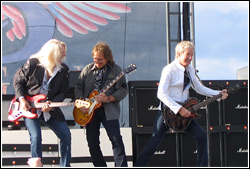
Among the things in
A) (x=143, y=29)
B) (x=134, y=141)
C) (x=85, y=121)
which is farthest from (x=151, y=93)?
(x=143, y=29)

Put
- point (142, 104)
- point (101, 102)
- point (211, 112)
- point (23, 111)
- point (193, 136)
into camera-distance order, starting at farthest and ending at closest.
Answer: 1. point (211, 112)
2. point (142, 104)
3. point (193, 136)
4. point (101, 102)
5. point (23, 111)

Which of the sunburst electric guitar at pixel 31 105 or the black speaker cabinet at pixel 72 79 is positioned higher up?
the black speaker cabinet at pixel 72 79

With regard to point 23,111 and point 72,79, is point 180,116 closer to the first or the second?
point 72,79

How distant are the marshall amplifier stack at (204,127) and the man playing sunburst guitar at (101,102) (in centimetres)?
60

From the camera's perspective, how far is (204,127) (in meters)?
5.93

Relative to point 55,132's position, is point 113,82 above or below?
above

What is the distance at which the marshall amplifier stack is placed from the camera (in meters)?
5.85

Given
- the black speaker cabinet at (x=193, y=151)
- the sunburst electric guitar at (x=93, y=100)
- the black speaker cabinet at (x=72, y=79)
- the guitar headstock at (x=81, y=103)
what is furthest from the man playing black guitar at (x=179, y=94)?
the black speaker cabinet at (x=72, y=79)

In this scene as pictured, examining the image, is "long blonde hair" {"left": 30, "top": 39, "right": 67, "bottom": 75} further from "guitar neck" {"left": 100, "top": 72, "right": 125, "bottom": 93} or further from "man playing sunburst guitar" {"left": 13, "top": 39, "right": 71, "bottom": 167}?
→ "guitar neck" {"left": 100, "top": 72, "right": 125, "bottom": 93}

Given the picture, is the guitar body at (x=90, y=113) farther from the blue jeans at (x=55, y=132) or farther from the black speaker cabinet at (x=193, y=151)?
the black speaker cabinet at (x=193, y=151)

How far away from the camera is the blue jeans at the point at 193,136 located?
17.1ft

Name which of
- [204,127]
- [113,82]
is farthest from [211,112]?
[113,82]

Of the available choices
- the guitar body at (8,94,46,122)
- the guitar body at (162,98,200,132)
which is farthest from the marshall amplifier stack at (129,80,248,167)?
the guitar body at (8,94,46,122)

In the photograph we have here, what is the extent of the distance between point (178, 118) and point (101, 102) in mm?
849
